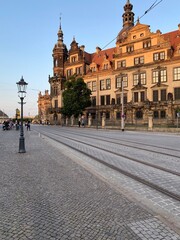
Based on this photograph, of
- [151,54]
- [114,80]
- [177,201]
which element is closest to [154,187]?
[177,201]

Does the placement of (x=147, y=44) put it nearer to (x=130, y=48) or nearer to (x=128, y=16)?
(x=130, y=48)

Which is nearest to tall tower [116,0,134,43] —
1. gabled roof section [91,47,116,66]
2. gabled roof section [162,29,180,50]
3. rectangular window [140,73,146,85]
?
gabled roof section [91,47,116,66]

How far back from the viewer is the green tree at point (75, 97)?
47.0 metres

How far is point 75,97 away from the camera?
4700 centimetres

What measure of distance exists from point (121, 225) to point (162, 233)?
623 mm

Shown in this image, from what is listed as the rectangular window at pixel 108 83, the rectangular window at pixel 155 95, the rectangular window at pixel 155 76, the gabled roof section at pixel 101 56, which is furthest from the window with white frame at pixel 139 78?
the gabled roof section at pixel 101 56

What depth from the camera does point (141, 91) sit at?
151ft

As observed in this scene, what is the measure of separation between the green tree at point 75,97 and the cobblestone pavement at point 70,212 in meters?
41.1

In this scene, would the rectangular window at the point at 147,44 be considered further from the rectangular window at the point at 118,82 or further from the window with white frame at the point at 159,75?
the rectangular window at the point at 118,82

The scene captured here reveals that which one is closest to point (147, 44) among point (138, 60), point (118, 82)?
point (138, 60)

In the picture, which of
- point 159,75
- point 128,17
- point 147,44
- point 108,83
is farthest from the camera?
point 128,17

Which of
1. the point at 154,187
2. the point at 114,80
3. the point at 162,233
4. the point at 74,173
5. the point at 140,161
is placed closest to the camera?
the point at 162,233

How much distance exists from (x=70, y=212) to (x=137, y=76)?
4592 centimetres

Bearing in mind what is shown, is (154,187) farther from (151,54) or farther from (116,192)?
(151,54)
